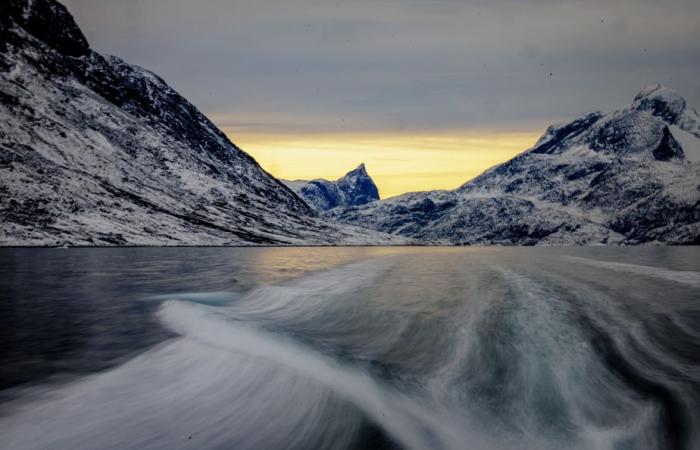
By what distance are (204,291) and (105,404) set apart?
25.4 m

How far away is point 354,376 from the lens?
533 inches

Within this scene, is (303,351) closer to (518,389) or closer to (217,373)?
(217,373)

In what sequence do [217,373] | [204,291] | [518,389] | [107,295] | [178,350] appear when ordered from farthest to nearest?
[204,291] < [107,295] < [178,350] < [217,373] < [518,389]

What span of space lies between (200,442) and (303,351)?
279 inches

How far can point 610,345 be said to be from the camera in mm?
16625

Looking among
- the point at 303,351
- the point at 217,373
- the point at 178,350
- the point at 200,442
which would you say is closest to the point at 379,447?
the point at 200,442

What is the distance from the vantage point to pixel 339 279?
144 ft

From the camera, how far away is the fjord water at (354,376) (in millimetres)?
9703

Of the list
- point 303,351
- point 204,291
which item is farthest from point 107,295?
point 303,351

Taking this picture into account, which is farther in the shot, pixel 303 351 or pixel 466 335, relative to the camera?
pixel 466 335

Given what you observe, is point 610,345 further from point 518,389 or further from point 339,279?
point 339,279

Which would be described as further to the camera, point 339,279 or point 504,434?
point 339,279

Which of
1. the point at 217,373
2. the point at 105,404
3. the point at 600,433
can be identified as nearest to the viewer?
the point at 600,433

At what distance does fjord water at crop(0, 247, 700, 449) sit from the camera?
31.8ft
